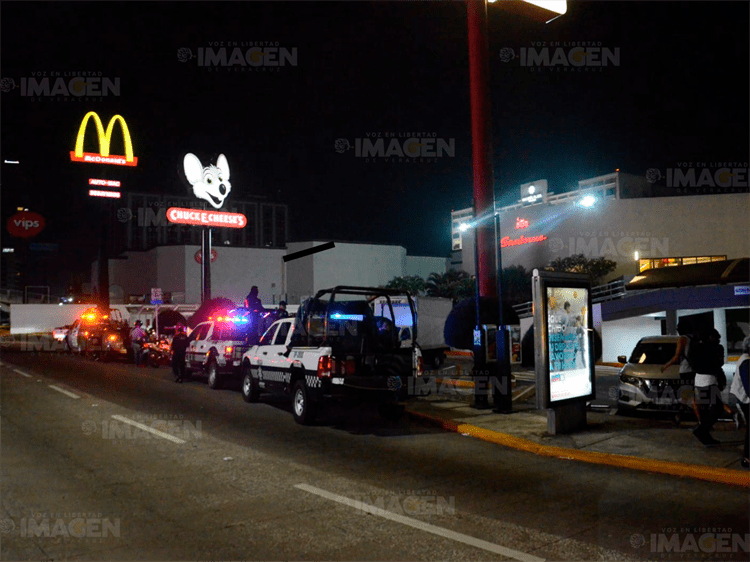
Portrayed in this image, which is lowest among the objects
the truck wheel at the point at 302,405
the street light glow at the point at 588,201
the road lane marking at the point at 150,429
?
the road lane marking at the point at 150,429

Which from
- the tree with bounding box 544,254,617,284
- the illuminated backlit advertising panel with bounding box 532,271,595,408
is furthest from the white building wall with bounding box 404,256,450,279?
the illuminated backlit advertising panel with bounding box 532,271,595,408

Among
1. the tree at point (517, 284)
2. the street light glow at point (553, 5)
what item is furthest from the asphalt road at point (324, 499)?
the tree at point (517, 284)

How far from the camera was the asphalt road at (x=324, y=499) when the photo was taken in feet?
18.5

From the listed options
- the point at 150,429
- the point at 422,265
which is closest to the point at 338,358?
the point at 150,429

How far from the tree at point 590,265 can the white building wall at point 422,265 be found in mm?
26680

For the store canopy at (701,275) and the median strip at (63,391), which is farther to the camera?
the store canopy at (701,275)

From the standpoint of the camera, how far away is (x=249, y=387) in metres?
14.9

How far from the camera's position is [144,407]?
46.5 ft

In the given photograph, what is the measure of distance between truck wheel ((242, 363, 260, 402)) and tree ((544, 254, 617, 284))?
31.4 metres

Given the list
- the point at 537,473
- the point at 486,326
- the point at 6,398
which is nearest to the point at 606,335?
the point at 486,326

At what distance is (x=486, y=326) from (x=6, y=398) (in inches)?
469

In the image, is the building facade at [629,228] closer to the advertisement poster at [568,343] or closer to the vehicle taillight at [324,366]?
the advertisement poster at [568,343]

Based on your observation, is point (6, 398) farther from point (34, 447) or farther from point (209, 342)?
point (34, 447)

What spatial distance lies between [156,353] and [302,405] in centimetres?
1582
